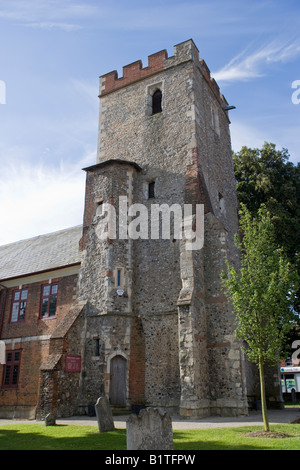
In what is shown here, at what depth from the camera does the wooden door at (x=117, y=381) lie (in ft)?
52.0

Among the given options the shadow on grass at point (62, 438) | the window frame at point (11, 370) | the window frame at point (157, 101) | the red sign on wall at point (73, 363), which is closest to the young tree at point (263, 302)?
the shadow on grass at point (62, 438)

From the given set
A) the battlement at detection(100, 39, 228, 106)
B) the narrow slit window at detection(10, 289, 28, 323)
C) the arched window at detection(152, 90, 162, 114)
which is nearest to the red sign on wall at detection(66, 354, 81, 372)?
the narrow slit window at detection(10, 289, 28, 323)

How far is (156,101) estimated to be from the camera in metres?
22.0

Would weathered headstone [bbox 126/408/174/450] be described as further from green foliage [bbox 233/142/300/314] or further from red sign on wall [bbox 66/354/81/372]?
green foliage [bbox 233/142/300/314]

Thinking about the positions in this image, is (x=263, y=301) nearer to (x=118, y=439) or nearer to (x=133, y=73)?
(x=118, y=439)

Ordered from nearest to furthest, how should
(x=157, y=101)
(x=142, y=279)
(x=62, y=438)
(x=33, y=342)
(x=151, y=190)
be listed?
1. (x=62, y=438)
2. (x=142, y=279)
3. (x=151, y=190)
4. (x=33, y=342)
5. (x=157, y=101)

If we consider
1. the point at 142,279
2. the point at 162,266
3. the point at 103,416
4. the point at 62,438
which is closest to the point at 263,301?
the point at 103,416

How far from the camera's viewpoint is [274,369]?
64.2 feet

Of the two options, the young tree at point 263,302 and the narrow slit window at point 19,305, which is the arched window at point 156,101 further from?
the narrow slit window at point 19,305

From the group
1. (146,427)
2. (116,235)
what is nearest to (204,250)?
(116,235)

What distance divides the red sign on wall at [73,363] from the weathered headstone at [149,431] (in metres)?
9.81

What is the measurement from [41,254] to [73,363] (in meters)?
9.47
